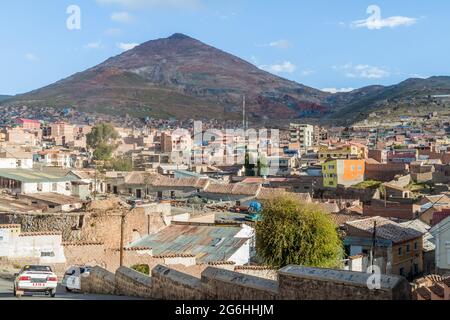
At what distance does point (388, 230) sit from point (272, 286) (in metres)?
18.7

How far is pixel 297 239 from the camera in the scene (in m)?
19.1

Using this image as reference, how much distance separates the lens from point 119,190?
49.9 metres

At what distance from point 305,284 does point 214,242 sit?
14696 millimetres

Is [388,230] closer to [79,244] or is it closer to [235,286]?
[79,244]

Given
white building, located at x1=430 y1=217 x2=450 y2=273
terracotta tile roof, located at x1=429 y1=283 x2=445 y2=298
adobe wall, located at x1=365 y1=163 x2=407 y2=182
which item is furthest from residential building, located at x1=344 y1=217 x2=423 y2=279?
adobe wall, located at x1=365 y1=163 x2=407 y2=182

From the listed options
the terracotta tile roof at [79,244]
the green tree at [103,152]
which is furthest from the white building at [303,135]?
the terracotta tile roof at [79,244]

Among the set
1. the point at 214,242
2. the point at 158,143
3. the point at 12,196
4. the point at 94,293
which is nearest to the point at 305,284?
the point at 94,293

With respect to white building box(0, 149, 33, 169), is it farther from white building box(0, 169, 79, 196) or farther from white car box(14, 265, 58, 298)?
white car box(14, 265, 58, 298)

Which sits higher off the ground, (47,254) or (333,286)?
(333,286)

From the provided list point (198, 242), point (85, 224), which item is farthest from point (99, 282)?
point (198, 242)

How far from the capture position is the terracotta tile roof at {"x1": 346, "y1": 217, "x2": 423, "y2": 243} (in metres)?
24.7

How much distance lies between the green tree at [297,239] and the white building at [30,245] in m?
6.06

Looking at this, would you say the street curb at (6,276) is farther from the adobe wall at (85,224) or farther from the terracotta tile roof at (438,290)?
the terracotta tile roof at (438,290)

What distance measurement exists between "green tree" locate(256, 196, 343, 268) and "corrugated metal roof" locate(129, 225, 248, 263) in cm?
183
